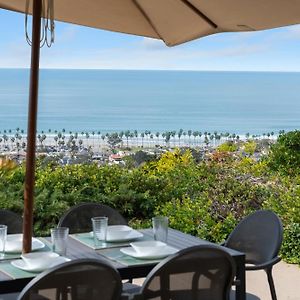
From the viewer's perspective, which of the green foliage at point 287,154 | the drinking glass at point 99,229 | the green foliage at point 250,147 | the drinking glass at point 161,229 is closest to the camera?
the drinking glass at point 99,229

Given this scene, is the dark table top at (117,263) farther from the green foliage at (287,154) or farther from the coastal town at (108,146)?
Result: the green foliage at (287,154)

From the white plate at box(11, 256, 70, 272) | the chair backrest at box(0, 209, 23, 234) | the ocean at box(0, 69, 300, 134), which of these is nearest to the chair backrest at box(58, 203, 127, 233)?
the chair backrest at box(0, 209, 23, 234)

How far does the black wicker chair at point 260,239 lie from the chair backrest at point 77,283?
4.12ft

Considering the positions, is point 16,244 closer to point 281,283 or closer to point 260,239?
point 260,239

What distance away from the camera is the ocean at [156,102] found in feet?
115

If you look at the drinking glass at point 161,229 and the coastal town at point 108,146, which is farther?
the coastal town at point 108,146

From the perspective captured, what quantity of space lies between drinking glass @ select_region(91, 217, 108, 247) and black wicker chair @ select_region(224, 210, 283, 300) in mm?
883

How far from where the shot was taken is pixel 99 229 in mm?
3369

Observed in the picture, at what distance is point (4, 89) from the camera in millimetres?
53250

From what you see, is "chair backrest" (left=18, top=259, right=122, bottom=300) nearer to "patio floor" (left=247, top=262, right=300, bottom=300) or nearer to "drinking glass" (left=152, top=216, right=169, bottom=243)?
"drinking glass" (left=152, top=216, right=169, bottom=243)

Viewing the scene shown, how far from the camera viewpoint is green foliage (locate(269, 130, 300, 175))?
8.21 meters

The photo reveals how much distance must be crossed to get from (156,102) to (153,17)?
40.8m

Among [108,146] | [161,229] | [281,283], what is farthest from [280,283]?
[108,146]

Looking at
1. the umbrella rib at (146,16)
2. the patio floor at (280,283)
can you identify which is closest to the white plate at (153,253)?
the umbrella rib at (146,16)
